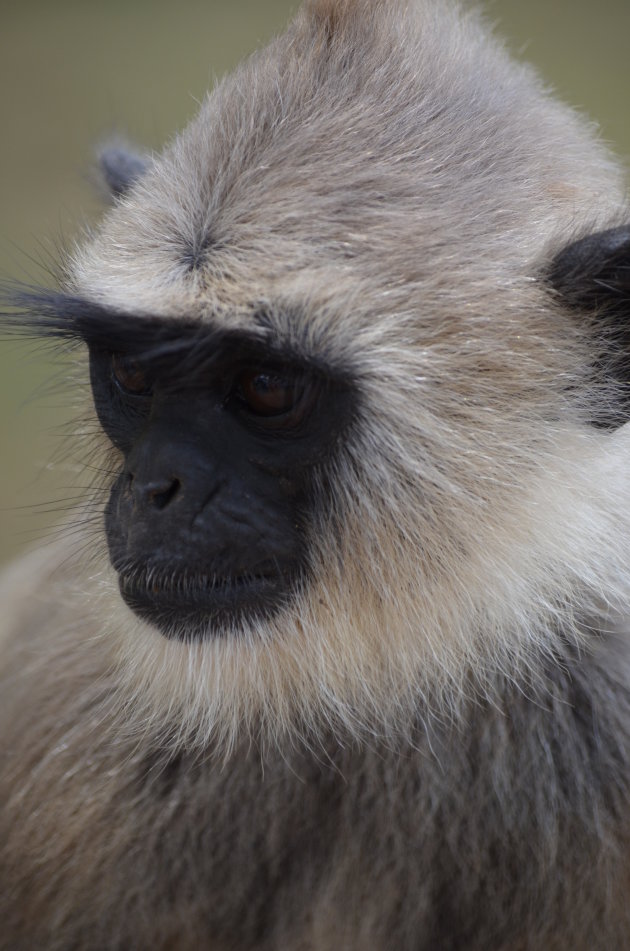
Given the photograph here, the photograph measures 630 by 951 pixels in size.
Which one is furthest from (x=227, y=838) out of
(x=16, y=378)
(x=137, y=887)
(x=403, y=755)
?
(x=16, y=378)

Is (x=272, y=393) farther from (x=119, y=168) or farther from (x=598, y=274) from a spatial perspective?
(x=119, y=168)

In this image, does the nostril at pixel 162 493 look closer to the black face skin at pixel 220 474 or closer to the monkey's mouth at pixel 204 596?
the black face skin at pixel 220 474

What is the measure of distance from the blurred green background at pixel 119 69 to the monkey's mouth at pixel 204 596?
4979mm

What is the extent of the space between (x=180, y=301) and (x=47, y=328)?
0.43 m

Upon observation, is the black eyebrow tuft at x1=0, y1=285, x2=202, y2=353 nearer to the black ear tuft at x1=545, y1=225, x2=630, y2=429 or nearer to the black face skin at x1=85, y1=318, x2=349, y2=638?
the black face skin at x1=85, y1=318, x2=349, y2=638

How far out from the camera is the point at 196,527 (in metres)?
1.93

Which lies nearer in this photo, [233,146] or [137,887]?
[233,146]

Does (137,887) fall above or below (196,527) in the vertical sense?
below

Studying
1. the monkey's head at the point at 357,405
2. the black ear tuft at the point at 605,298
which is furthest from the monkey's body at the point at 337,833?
the black ear tuft at the point at 605,298

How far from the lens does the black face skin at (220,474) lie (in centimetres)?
193

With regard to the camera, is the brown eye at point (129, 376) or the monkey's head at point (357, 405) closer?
the monkey's head at point (357, 405)

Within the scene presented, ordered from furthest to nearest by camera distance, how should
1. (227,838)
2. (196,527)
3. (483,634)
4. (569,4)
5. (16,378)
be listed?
(569,4)
(16,378)
(227,838)
(483,634)
(196,527)

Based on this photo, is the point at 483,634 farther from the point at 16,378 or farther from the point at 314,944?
the point at 16,378

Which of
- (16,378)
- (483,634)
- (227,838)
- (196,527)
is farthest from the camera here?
(16,378)
